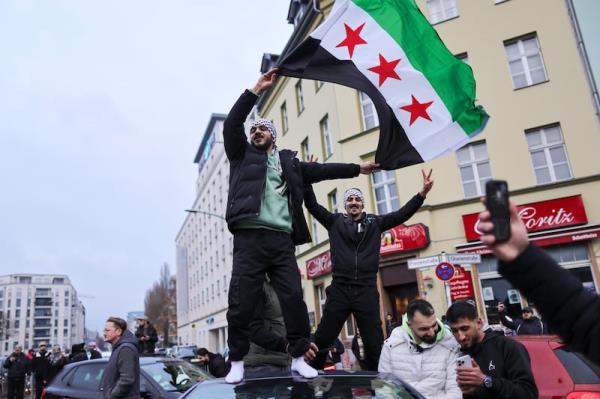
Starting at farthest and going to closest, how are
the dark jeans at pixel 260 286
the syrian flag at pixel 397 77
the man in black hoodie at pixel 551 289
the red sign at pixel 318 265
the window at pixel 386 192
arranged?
1. the red sign at pixel 318 265
2. the window at pixel 386 192
3. the syrian flag at pixel 397 77
4. the dark jeans at pixel 260 286
5. the man in black hoodie at pixel 551 289

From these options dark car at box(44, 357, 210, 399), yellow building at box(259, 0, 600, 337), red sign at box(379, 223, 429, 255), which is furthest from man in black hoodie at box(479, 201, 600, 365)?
red sign at box(379, 223, 429, 255)

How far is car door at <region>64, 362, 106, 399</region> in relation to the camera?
7801 millimetres

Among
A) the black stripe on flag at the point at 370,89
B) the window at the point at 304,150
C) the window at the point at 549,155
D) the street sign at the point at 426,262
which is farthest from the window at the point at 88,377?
the window at the point at 304,150

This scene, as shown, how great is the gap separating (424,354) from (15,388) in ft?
53.2

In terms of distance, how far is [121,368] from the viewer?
5.74m

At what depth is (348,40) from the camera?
4.85m

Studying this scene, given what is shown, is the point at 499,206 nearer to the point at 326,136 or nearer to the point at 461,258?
the point at 461,258

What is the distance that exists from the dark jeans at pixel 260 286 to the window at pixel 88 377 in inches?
214

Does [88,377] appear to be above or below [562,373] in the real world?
above

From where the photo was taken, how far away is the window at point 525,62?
634 inches

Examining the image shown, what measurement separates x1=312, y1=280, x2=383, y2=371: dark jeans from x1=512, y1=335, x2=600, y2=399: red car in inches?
69.4

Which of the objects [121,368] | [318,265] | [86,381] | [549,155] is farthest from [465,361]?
[318,265]

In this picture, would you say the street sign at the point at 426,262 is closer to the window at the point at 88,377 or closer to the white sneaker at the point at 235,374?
the window at the point at 88,377

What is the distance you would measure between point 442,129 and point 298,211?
1.78 meters
